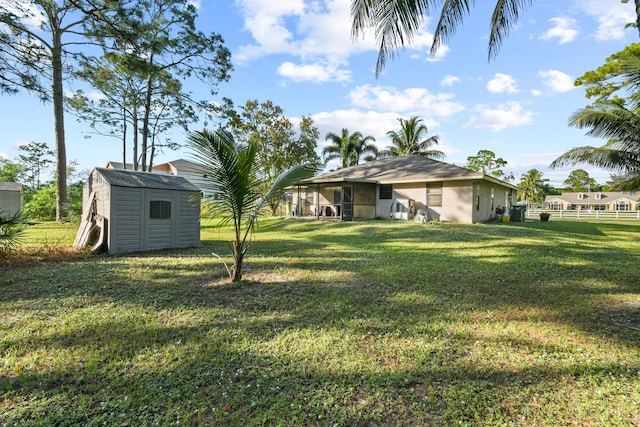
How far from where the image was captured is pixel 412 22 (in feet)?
15.5

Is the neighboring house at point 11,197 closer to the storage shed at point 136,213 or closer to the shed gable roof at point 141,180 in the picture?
the storage shed at point 136,213

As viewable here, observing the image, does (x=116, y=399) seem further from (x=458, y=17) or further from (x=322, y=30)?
(x=322, y=30)

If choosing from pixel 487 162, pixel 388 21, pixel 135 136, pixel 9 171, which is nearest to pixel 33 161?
pixel 9 171

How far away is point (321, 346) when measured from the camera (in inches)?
119

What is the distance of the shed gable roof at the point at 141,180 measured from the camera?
784cm

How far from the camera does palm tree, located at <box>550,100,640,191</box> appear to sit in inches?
364

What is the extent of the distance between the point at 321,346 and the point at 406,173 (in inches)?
621

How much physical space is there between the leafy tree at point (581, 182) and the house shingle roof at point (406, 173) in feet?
230

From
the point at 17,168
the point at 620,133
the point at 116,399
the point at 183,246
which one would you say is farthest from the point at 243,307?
the point at 17,168

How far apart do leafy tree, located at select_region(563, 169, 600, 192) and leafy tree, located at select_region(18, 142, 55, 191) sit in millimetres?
94988

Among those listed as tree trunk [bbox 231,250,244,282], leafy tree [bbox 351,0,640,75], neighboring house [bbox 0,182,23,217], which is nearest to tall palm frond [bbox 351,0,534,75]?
leafy tree [bbox 351,0,640,75]

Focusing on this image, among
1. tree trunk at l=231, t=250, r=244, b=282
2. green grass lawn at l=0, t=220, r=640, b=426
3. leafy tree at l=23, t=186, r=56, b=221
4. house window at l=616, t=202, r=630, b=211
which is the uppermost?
house window at l=616, t=202, r=630, b=211

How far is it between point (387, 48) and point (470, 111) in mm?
12086

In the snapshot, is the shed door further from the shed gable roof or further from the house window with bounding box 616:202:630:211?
the house window with bounding box 616:202:630:211
